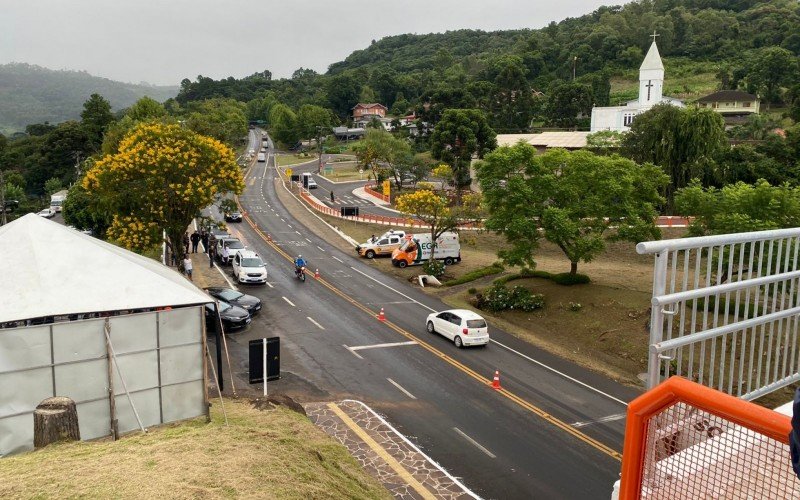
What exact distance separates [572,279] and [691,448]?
29.7 meters

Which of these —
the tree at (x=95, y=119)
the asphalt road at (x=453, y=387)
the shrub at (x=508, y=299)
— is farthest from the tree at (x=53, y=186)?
the shrub at (x=508, y=299)

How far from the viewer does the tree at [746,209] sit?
24.3 m

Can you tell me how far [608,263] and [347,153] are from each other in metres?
83.8

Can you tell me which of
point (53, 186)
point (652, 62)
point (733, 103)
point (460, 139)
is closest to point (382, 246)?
point (460, 139)

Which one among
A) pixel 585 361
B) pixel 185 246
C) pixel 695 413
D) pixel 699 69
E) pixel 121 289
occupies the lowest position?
pixel 585 361

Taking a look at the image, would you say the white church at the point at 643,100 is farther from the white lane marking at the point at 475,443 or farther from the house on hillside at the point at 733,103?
the white lane marking at the point at 475,443

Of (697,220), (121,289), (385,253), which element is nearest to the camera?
(121,289)

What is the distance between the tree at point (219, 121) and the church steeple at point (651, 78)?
4847 centimetres

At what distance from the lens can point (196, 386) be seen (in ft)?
44.4

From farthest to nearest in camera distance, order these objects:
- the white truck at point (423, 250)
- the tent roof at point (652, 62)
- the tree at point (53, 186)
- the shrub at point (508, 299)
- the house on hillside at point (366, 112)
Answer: the house on hillside at point (366, 112), the tree at point (53, 186), the tent roof at point (652, 62), the white truck at point (423, 250), the shrub at point (508, 299)

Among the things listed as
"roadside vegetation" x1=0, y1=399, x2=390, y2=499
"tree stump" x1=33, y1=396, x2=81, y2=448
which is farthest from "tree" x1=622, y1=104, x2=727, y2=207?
"tree stump" x1=33, y1=396, x2=81, y2=448

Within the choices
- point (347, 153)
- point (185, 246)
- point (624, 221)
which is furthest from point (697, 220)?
point (347, 153)

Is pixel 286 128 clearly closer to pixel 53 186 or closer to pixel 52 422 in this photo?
pixel 53 186

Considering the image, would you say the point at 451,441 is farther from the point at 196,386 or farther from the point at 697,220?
the point at 697,220
